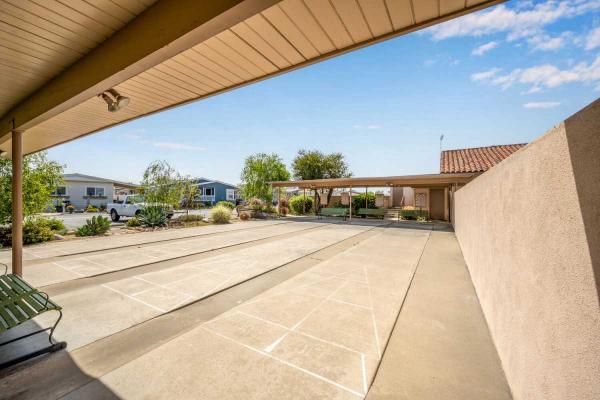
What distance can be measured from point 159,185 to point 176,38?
14.6m

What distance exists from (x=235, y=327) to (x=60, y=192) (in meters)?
36.0

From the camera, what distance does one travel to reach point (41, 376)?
7.52 ft

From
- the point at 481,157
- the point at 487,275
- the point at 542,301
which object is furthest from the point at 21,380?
the point at 481,157

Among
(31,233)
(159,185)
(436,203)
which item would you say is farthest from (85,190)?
(436,203)

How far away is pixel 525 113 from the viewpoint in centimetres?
697

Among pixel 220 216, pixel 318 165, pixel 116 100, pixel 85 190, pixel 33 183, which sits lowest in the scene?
pixel 220 216

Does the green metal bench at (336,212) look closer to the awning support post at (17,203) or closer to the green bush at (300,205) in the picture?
the green bush at (300,205)

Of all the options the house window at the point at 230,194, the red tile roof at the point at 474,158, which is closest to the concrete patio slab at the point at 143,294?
the red tile roof at the point at 474,158

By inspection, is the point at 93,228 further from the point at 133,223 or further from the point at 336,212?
the point at 336,212

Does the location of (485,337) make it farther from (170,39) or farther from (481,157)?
(481,157)

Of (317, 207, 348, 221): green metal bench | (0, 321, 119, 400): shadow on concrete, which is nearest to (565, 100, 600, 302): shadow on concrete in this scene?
(0, 321, 119, 400): shadow on concrete

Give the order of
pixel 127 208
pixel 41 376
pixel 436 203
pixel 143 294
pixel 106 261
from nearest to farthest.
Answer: pixel 41 376
pixel 143 294
pixel 106 261
pixel 127 208
pixel 436 203

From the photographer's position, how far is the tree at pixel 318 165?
3688 cm

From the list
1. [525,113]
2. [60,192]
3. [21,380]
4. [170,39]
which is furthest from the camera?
[60,192]
